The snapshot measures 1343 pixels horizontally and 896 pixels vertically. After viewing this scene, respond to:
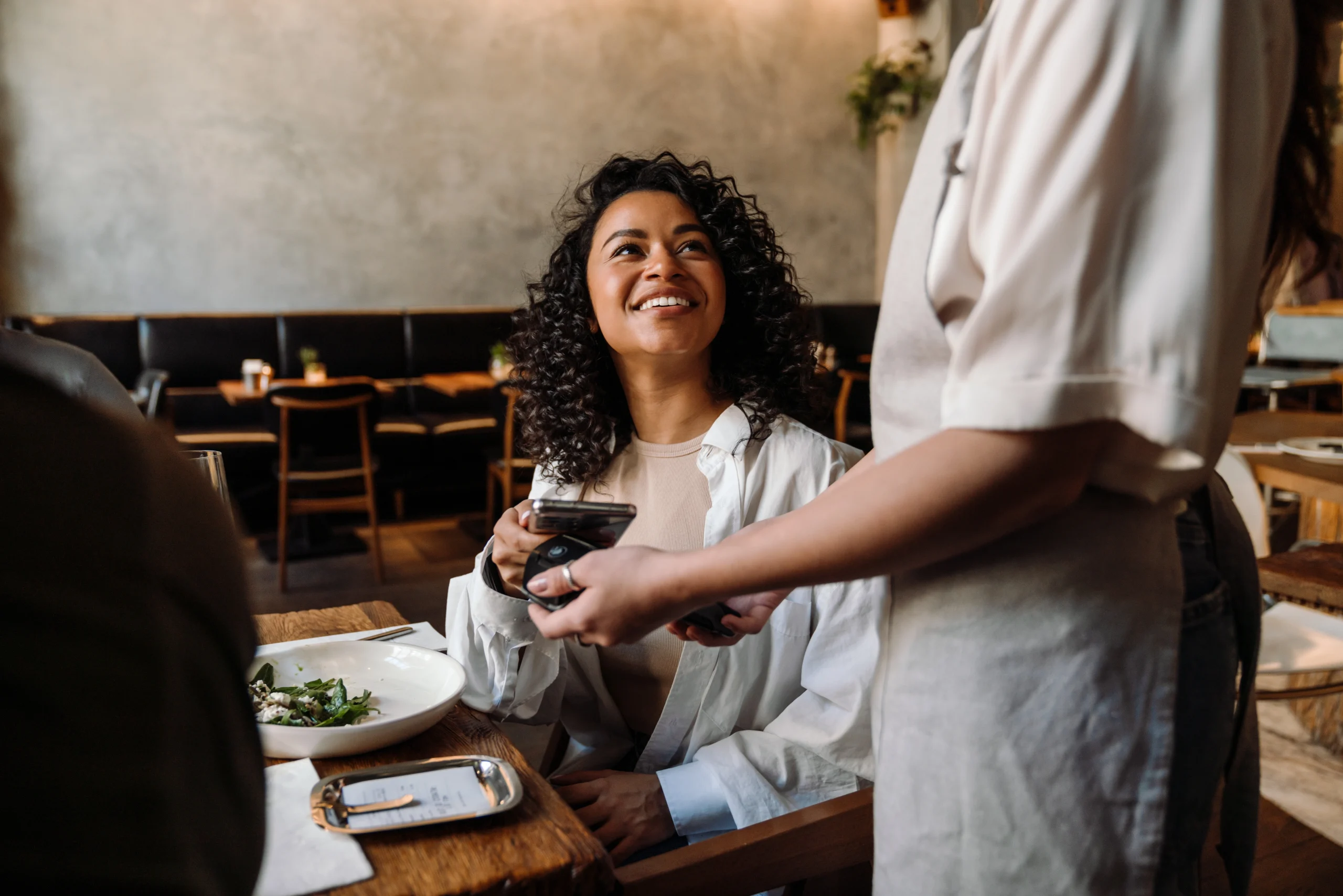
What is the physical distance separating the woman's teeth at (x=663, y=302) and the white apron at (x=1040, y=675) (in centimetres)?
87

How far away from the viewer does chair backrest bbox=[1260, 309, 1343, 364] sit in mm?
6660

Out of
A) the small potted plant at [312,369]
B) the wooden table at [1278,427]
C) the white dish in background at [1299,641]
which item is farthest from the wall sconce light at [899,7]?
the white dish in background at [1299,641]

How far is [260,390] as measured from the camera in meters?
5.59

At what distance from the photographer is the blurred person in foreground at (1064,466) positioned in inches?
24.4

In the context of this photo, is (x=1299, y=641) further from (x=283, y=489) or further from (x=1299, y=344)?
(x=1299, y=344)

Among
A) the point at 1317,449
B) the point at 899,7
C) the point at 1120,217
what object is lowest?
the point at 1317,449

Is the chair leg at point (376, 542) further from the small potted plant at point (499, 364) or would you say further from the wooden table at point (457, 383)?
the wooden table at point (457, 383)

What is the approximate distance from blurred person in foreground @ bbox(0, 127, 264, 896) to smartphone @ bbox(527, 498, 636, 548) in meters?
0.44

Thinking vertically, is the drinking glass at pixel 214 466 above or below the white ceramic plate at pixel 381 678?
above

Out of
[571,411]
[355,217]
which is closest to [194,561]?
[571,411]

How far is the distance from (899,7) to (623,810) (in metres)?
8.11

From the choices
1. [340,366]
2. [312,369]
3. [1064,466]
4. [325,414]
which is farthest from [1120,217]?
[340,366]

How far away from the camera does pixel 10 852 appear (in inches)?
14.8

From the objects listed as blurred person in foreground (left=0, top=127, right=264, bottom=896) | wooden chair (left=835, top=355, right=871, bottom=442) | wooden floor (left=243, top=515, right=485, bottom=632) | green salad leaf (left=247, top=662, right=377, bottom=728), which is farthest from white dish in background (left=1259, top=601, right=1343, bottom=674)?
wooden chair (left=835, top=355, right=871, bottom=442)
